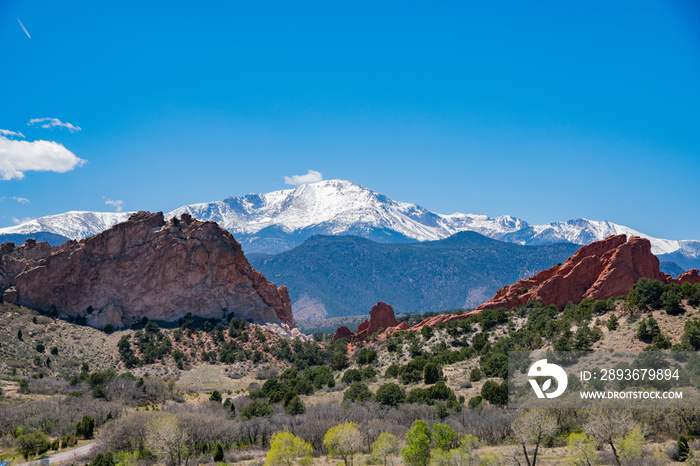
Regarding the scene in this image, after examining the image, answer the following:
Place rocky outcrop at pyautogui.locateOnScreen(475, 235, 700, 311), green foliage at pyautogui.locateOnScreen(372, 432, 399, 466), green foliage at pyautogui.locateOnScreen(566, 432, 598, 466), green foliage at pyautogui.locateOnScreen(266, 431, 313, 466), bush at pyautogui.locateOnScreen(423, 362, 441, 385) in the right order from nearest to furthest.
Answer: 1. green foliage at pyautogui.locateOnScreen(566, 432, 598, 466)
2. green foliage at pyautogui.locateOnScreen(372, 432, 399, 466)
3. green foliage at pyautogui.locateOnScreen(266, 431, 313, 466)
4. bush at pyautogui.locateOnScreen(423, 362, 441, 385)
5. rocky outcrop at pyautogui.locateOnScreen(475, 235, 700, 311)

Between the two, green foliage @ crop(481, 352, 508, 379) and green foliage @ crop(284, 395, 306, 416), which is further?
green foliage @ crop(481, 352, 508, 379)

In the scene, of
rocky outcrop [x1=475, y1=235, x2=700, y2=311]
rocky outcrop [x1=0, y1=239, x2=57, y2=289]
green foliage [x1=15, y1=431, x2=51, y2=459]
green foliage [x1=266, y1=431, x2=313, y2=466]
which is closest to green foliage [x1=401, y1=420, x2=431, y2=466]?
green foliage [x1=266, y1=431, x2=313, y2=466]

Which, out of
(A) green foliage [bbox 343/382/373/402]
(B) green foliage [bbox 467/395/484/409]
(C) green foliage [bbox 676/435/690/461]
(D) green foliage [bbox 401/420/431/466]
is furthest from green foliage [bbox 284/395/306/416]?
(C) green foliage [bbox 676/435/690/461]

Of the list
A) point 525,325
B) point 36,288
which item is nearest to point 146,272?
point 36,288

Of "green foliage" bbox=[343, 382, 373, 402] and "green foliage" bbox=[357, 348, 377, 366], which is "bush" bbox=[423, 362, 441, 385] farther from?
"green foliage" bbox=[357, 348, 377, 366]

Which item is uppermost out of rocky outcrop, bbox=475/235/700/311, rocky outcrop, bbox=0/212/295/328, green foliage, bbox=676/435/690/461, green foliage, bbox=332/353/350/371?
rocky outcrop, bbox=0/212/295/328

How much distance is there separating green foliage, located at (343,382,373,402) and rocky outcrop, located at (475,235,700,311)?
42983mm

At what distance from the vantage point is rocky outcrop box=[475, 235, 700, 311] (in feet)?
264

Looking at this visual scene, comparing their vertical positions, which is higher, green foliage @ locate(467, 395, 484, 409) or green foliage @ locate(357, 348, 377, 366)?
green foliage @ locate(357, 348, 377, 366)

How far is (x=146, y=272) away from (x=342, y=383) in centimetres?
5805

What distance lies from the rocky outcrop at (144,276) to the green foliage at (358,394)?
58112 mm

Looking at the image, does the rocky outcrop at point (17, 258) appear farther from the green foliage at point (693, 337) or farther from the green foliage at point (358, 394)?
the green foliage at point (693, 337)

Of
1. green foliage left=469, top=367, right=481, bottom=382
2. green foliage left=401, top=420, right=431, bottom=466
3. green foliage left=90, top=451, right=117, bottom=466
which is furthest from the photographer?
green foliage left=469, top=367, right=481, bottom=382

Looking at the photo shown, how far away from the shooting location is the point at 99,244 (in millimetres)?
106250
